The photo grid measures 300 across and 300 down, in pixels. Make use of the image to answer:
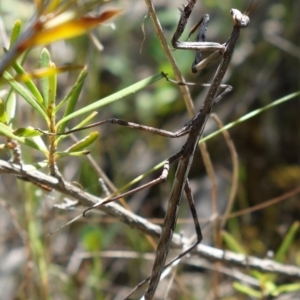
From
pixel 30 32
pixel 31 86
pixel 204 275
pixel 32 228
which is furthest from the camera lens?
pixel 204 275

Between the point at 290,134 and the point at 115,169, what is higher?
the point at 290,134

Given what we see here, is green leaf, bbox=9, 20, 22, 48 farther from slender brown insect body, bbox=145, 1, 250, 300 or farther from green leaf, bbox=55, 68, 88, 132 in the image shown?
slender brown insect body, bbox=145, 1, 250, 300

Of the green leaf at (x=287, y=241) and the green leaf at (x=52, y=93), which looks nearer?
Answer: the green leaf at (x=52, y=93)

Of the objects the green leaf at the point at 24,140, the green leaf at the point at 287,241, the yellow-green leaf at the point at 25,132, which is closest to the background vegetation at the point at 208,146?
the green leaf at the point at 287,241

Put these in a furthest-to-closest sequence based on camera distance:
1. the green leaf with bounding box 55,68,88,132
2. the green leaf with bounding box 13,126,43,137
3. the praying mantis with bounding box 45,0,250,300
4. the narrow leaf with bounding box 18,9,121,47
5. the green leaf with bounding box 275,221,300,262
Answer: the green leaf with bounding box 275,221,300,262, the praying mantis with bounding box 45,0,250,300, the green leaf with bounding box 55,68,88,132, the green leaf with bounding box 13,126,43,137, the narrow leaf with bounding box 18,9,121,47

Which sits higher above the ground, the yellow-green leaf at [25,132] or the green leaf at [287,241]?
the yellow-green leaf at [25,132]

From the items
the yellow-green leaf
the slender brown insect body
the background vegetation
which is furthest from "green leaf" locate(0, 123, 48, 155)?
the background vegetation

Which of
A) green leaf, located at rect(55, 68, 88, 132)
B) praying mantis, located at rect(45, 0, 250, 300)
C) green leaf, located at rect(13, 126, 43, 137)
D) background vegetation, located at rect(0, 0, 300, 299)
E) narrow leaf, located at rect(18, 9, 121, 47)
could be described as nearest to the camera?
narrow leaf, located at rect(18, 9, 121, 47)

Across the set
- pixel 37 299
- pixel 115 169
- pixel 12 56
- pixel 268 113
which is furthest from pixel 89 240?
pixel 12 56

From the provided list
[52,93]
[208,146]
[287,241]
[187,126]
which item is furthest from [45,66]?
[208,146]

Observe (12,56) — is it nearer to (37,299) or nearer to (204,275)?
(37,299)

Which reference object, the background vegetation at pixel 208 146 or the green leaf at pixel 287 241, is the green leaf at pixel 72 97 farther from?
the background vegetation at pixel 208 146
